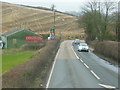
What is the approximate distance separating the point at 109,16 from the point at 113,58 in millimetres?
21980

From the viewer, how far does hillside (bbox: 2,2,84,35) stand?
122062 mm

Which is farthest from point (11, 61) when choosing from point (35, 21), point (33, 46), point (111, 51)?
point (35, 21)

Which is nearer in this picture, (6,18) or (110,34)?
(110,34)

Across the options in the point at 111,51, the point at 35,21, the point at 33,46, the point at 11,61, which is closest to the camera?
the point at 11,61

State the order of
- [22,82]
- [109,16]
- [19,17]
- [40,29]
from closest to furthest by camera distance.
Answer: [22,82], [109,16], [40,29], [19,17]

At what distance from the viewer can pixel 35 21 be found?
132 meters

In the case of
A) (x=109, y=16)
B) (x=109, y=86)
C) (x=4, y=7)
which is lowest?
(x=109, y=86)

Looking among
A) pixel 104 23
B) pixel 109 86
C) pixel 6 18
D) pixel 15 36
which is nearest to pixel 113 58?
pixel 109 86

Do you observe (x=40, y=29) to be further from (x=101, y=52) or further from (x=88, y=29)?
(x=101, y=52)

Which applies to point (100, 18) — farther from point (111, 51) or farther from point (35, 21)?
point (35, 21)

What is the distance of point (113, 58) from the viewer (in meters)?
32.5

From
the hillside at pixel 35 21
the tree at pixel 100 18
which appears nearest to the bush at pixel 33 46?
the tree at pixel 100 18

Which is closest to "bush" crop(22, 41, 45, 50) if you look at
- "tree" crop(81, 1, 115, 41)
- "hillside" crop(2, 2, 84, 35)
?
"tree" crop(81, 1, 115, 41)

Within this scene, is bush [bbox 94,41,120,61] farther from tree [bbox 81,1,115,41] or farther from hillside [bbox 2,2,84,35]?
hillside [bbox 2,2,84,35]
